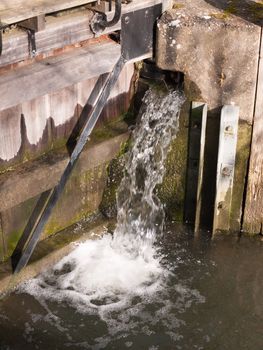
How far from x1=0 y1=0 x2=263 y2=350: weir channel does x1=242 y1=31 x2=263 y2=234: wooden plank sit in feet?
0.05

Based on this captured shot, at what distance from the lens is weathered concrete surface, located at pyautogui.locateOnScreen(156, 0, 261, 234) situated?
6.33 metres

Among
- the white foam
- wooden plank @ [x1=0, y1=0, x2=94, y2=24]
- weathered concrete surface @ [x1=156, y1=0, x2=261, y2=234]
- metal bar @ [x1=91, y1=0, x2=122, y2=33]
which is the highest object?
wooden plank @ [x1=0, y1=0, x2=94, y2=24]

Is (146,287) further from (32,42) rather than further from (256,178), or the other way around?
(32,42)

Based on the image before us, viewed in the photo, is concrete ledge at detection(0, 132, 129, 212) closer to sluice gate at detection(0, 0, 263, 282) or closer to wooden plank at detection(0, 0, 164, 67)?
sluice gate at detection(0, 0, 263, 282)

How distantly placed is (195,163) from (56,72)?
1892mm

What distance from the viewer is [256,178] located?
6.93 meters

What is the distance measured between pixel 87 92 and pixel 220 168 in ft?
4.97

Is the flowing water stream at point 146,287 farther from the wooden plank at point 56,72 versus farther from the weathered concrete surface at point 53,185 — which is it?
the wooden plank at point 56,72

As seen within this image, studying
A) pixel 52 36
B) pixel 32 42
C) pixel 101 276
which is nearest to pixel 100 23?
pixel 52 36

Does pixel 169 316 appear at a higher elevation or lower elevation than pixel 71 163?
lower

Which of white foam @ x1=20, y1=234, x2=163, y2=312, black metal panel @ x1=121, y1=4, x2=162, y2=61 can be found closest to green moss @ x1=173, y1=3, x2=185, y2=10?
black metal panel @ x1=121, y1=4, x2=162, y2=61

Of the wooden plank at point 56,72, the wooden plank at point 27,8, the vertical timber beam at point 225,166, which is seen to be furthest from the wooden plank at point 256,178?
the wooden plank at point 27,8

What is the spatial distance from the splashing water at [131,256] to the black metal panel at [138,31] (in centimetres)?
58

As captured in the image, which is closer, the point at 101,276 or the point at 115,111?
the point at 101,276
